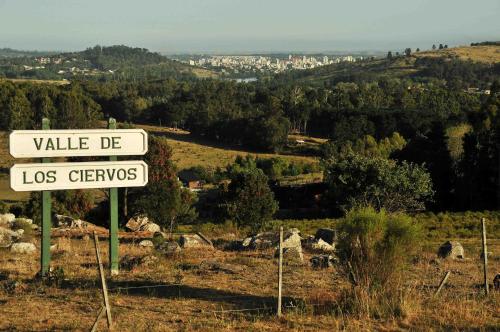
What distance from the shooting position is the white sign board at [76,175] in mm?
9727

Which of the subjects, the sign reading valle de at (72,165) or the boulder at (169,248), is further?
the boulder at (169,248)

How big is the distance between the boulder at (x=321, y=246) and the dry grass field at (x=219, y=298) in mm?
2751

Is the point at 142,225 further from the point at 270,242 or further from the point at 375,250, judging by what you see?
the point at 375,250

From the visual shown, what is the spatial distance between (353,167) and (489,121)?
25326mm

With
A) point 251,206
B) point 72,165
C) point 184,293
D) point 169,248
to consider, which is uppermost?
point 72,165

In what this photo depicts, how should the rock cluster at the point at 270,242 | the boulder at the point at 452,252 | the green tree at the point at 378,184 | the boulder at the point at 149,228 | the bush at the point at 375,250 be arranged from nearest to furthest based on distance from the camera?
the bush at the point at 375,250, the boulder at the point at 452,252, the rock cluster at the point at 270,242, the boulder at the point at 149,228, the green tree at the point at 378,184

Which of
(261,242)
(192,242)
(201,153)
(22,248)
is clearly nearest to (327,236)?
(261,242)

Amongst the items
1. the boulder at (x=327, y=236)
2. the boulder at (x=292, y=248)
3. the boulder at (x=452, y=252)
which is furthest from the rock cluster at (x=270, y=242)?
the boulder at (x=452, y=252)

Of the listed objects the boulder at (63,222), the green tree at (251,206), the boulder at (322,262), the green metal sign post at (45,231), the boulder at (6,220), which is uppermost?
the green metal sign post at (45,231)

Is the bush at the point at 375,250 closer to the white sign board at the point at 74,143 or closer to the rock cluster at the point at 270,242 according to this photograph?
the white sign board at the point at 74,143

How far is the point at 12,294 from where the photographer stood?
9.36 m

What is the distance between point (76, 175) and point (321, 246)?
24.6 ft

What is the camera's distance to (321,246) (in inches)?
607

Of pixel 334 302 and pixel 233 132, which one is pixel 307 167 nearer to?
pixel 233 132
